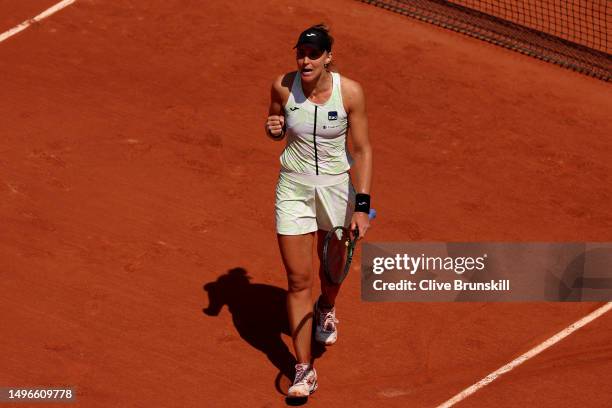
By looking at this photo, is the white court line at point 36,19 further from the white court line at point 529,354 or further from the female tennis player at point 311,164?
the white court line at point 529,354

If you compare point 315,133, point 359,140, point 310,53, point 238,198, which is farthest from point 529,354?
point 238,198

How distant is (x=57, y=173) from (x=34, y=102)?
1.60m

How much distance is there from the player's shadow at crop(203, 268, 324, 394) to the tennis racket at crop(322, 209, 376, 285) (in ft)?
2.69

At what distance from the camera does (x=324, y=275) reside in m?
10.8

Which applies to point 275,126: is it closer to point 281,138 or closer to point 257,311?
point 281,138

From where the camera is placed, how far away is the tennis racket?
33.4ft

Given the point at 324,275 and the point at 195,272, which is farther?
the point at 195,272

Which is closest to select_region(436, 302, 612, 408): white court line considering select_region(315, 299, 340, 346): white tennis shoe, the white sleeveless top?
select_region(315, 299, 340, 346): white tennis shoe

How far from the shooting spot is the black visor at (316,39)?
966cm

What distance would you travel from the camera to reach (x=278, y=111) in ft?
33.1

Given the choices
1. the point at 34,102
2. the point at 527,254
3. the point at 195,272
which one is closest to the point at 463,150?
the point at 527,254

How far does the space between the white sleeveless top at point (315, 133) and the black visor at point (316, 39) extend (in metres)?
0.32

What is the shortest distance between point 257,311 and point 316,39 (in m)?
3.02

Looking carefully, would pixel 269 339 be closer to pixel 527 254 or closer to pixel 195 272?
pixel 195 272
